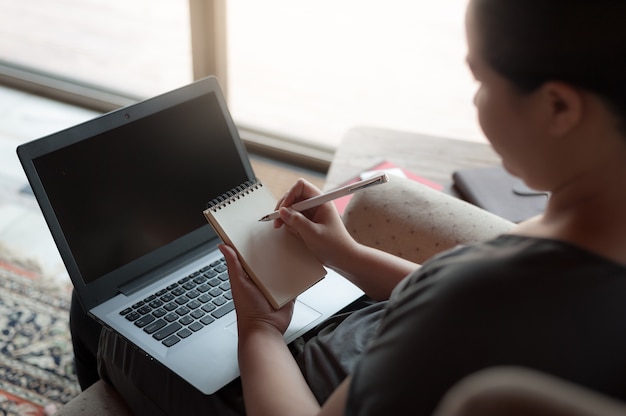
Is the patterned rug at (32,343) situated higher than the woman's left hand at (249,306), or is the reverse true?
the woman's left hand at (249,306)

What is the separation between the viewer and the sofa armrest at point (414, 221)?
107 centimetres

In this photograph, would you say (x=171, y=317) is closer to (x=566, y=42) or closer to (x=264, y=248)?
(x=264, y=248)

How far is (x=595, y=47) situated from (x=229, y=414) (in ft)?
1.92

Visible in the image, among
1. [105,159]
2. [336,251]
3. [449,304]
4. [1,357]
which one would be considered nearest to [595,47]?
[449,304]

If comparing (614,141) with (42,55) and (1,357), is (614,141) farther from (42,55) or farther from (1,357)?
(42,55)

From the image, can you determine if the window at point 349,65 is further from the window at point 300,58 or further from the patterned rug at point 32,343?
the patterned rug at point 32,343

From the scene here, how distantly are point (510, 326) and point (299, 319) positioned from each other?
463 millimetres

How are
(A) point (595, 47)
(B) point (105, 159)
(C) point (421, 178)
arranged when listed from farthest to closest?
(C) point (421, 178) < (B) point (105, 159) < (A) point (595, 47)

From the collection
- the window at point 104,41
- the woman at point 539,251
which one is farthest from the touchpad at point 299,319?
the window at point 104,41

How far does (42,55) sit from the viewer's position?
2713 millimetres

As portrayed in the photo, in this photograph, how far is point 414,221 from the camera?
109 centimetres

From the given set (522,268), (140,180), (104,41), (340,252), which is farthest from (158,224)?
(104,41)

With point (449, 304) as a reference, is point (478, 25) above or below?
above

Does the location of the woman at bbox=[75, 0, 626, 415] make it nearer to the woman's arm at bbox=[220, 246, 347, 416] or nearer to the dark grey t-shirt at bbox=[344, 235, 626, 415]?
the dark grey t-shirt at bbox=[344, 235, 626, 415]
